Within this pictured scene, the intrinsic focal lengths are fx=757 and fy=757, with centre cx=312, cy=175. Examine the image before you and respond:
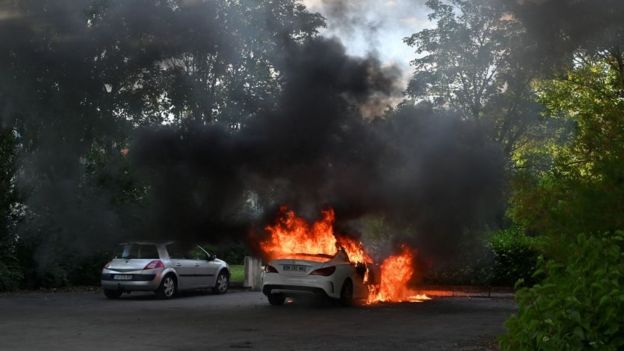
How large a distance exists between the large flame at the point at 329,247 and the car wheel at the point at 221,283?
184 centimetres

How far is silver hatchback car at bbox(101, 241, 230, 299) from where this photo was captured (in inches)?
728

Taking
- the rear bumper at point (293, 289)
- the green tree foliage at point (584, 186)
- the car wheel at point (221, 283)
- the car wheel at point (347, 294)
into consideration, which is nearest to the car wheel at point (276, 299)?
the rear bumper at point (293, 289)

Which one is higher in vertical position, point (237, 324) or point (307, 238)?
point (307, 238)

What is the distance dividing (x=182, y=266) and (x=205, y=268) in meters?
1.07

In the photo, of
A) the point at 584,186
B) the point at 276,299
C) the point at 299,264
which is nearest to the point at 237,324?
the point at 299,264

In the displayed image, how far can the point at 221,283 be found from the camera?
838 inches

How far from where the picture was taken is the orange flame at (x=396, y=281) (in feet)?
61.3

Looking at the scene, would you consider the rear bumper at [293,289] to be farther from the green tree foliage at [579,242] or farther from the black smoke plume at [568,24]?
the green tree foliage at [579,242]

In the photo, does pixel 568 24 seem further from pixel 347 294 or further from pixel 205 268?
pixel 205 268

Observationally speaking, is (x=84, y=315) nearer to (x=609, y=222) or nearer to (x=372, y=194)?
(x=372, y=194)

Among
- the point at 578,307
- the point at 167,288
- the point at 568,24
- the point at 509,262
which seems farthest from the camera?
the point at 509,262

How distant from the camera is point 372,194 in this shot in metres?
20.6

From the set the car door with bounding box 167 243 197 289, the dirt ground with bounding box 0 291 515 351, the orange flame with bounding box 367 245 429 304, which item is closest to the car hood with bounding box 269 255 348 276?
the dirt ground with bounding box 0 291 515 351

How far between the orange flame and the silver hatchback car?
4.88m
